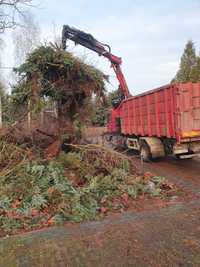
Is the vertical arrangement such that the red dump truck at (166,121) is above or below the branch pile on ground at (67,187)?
above

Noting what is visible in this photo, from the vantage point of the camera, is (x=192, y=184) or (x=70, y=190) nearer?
(x=70, y=190)

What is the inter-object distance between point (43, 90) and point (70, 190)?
12.1 ft

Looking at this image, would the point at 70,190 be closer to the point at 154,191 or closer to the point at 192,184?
the point at 154,191

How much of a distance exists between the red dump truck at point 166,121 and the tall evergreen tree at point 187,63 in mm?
20773

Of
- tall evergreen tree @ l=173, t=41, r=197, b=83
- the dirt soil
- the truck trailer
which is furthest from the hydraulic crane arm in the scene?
tall evergreen tree @ l=173, t=41, r=197, b=83

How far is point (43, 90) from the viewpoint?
8.53 m

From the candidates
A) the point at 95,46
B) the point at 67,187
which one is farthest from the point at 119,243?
the point at 95,46

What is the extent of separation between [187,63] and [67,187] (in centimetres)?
3036

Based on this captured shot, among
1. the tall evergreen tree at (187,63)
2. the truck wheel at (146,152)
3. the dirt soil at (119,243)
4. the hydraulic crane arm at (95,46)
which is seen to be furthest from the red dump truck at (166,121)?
the tall evergreen tree at (187,63)

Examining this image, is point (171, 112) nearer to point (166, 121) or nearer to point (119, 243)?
point (166, 121)

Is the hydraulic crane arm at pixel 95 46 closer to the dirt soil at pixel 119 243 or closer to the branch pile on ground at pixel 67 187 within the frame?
the branch pile on ground at pixel 67 187

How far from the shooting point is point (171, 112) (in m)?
9.20

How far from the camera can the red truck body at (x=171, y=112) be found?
897cm

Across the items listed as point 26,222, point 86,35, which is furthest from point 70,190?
point 86,35
